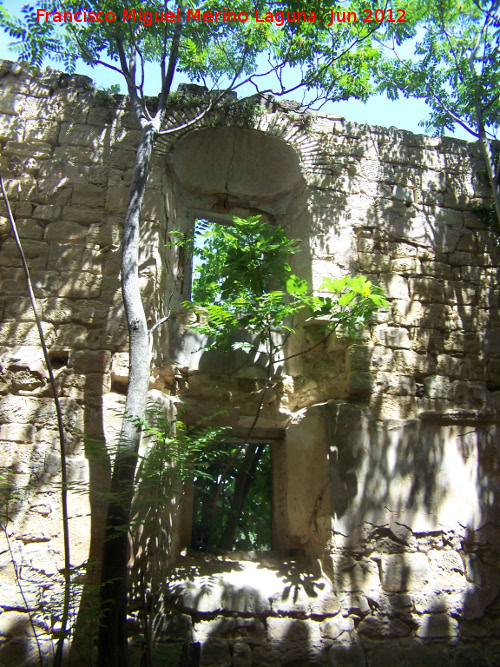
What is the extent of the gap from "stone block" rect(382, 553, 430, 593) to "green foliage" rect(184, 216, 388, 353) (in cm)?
158

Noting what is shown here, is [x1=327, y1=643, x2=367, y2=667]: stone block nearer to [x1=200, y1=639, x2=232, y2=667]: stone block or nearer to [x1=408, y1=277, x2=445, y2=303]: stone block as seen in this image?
[x1=200, y1=639, x2=232, y2=667]: stone block

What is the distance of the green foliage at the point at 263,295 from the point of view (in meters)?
3.50

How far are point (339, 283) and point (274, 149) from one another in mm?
1986

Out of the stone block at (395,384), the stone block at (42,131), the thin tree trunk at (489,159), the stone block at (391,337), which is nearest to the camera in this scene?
the stone block at (395,384)

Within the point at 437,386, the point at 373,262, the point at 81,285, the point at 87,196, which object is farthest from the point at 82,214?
the point at 437,386

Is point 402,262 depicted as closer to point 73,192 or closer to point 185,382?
point 185,382

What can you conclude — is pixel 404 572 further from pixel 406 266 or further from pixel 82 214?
pixel 82 214

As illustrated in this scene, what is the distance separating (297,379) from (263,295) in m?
0.88

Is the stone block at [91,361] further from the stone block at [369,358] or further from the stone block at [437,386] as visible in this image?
the stone block at [437,386]

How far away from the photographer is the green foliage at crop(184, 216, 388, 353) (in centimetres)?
350

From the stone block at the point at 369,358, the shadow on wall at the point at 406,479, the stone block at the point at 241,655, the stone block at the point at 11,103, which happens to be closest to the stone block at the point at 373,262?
the shadow on wall at the point at 406,479

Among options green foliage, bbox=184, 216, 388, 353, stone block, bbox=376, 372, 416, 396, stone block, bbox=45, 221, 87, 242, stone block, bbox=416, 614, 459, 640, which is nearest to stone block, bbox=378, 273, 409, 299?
green foliage, bbox=184, 216, 388, 353

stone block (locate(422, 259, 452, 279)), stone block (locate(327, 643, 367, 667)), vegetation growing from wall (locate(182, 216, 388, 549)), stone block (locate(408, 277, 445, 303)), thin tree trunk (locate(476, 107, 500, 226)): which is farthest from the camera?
thin tree trunk (locate(476, 107, 500, 226))

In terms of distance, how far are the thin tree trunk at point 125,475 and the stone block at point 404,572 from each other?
174cm
